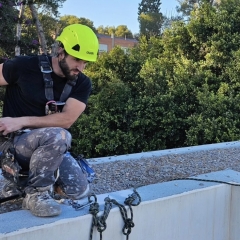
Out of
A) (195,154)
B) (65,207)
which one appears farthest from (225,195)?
(195,154)

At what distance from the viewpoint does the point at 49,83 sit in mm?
2932

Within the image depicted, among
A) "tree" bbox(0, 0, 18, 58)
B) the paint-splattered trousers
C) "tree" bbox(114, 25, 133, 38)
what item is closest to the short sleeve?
the paint-splattered trousers

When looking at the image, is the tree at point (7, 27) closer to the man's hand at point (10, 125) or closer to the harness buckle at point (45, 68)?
the harness buckle at point (45, 68)

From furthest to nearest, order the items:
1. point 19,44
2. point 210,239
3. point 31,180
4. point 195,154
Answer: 1. point 19,44
2. point 195,154
3. point 210,239
4. point 31,180

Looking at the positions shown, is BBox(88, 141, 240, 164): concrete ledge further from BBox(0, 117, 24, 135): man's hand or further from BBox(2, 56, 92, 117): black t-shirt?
BBox(0, 117, 24, 135): man's hand

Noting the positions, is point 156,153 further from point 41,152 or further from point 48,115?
point 41,152

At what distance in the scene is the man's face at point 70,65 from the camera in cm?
291

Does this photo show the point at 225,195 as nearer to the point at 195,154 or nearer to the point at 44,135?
the point at 44,135

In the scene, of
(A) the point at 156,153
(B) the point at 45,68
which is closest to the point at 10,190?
(B) the point at 45,68

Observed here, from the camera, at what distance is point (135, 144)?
905 cm

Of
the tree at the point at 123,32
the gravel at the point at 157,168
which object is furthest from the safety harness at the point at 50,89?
the tree at the point at 123,32

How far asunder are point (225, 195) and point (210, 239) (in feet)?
1.30

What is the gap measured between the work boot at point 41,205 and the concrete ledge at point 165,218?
0.12 feet

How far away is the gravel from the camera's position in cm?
452
